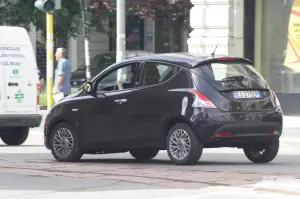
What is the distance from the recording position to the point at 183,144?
13.8 m

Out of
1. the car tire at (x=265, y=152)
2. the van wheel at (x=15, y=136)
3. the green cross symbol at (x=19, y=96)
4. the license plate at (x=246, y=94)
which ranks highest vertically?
the license plate at (x=246, y=94)

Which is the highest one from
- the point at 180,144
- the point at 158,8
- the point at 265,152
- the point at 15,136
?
the point at 158,8

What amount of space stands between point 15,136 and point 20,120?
→ 95 cm

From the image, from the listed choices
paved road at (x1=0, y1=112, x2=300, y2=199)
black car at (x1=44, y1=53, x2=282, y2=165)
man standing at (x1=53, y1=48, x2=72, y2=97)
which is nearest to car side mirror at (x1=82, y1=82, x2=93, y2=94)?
black car at (x1=44, y1=53, x2=282, y2=165)

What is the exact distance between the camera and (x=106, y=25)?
42.9 metres

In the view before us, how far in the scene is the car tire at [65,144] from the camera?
49.8 ft

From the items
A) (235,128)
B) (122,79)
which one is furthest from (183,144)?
(122,79)

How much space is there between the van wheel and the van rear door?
2.48 feet

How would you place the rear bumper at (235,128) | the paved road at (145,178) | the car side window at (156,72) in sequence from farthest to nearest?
the car side window at (156,72), the rear bumper at (235,128), the paved road at (145,178)

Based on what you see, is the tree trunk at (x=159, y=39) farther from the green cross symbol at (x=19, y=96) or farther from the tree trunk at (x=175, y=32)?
the green cross symbol at (x=19, y=96)

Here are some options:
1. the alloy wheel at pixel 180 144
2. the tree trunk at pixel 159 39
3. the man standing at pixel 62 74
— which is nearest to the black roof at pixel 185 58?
the alloy wheel at pixel 180 144

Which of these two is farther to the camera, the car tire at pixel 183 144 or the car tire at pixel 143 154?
the car tire at pixel 143 154

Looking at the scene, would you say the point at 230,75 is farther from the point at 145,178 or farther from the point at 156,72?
the point at 145,178

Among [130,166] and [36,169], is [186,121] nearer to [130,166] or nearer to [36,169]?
[130,166]
